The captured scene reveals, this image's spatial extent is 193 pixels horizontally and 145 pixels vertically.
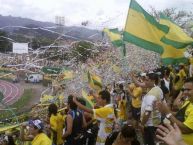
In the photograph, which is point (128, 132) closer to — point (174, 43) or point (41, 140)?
point (41, 140)

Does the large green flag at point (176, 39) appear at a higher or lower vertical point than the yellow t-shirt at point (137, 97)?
higher

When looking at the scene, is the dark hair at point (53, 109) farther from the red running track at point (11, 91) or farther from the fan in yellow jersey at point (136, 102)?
the red running track at point (11, 91)

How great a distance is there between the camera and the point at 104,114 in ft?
21.2

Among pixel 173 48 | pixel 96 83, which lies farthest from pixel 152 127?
pixel 96 83

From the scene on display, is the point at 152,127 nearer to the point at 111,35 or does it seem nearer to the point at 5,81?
the point at 111,35

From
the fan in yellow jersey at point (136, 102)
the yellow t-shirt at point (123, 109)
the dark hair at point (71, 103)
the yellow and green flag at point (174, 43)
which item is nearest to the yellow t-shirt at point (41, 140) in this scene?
the dark hair at point (71, 103)

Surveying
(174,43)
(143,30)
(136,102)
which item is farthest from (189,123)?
(136,102)

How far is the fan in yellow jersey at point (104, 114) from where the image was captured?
6.43m

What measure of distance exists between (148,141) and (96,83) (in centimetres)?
516

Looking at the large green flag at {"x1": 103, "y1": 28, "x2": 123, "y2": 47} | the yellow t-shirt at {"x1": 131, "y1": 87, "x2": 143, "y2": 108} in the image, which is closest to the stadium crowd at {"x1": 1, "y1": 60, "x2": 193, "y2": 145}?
the yellow t-shirt at {"x1": 131, "y1": 87, "x2": 143, "y2": 108}

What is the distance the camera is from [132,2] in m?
8.28

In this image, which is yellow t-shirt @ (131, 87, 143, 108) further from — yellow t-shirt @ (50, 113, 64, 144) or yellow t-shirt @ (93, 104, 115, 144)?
yellow t-shirt @ (93, 104, 115, 144)

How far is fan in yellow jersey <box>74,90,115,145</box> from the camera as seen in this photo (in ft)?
21.1

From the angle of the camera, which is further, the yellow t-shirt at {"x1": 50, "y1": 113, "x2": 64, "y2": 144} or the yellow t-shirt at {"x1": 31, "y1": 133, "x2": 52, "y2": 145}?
the yellow t-shirt at {"x1": 50, "y1": 113, "x2": 64, "y2": 144}
